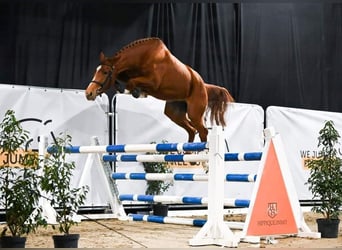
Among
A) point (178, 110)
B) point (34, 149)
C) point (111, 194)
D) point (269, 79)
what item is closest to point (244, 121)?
point (269, 79)

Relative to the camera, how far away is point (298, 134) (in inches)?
269

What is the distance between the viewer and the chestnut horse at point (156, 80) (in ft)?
11.1

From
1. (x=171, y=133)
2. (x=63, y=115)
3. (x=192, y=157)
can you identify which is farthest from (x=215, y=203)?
(x=171, y=133)

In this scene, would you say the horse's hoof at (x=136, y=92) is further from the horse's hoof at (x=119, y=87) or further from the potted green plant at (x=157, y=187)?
the potted green plant at (x=157, y=187)

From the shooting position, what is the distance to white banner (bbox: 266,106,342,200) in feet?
21.9

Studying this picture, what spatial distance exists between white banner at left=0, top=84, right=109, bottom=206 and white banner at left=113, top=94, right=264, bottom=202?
0.69 feet

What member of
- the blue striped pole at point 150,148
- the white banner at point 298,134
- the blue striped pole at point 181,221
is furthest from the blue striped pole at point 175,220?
the white banner at point 298,134

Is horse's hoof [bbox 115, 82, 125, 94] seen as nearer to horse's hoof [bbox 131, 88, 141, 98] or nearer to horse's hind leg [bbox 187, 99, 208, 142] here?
horse's hoof [bbox 131, 88, 141, 98]

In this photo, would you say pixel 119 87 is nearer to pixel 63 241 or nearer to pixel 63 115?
pixel 63 241

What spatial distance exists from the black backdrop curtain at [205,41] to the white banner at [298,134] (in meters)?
0.61

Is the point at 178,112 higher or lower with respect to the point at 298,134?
lower

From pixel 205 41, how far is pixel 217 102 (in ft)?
9.44

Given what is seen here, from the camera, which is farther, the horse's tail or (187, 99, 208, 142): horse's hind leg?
the horse's tail

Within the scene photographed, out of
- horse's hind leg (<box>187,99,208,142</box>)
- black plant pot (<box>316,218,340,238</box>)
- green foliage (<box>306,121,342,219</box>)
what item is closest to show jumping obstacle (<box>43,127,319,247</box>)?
horse's hind leg (<box>187,99,208,142</box>)
